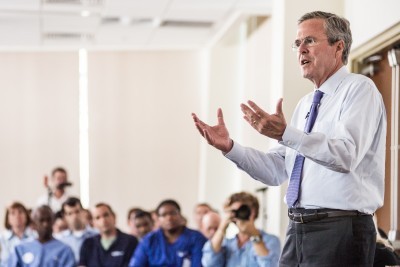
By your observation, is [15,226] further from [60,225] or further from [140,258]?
[140,258]

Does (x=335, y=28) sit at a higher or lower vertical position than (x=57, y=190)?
higher

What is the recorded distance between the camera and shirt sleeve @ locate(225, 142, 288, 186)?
2.51 m

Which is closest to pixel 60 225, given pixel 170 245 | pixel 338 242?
pixel 170 245

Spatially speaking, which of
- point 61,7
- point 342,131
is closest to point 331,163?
point 342,131

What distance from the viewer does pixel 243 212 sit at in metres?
4.82

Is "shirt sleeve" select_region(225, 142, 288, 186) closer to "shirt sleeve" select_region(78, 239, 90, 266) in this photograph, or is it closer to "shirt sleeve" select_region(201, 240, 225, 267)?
"shirt sleeve" select_region(201, 240, 225, 267)

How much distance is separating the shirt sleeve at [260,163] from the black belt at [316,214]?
23 centimetres

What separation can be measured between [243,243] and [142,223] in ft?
7.02

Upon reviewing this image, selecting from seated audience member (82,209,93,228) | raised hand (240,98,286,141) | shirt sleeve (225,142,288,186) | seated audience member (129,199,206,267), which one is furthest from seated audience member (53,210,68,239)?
raised hand (240,98,286,141)

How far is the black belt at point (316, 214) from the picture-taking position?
2254 mm

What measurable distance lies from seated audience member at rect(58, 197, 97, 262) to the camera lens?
2087 mm

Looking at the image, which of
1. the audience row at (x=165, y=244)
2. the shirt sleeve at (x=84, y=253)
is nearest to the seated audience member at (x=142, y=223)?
the audience row at (x=165, y=244)

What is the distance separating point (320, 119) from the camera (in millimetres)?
2354

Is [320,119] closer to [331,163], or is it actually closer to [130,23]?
[331,163]
